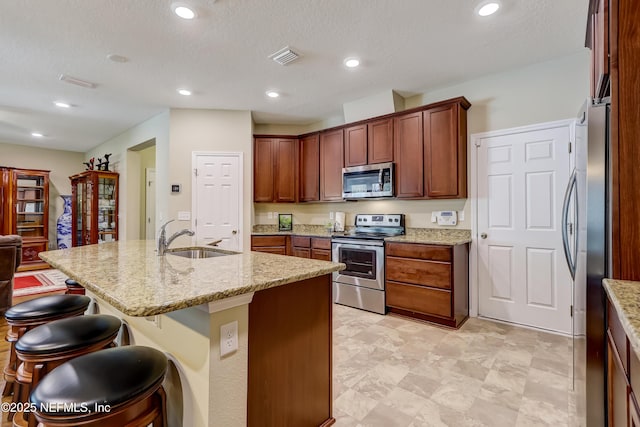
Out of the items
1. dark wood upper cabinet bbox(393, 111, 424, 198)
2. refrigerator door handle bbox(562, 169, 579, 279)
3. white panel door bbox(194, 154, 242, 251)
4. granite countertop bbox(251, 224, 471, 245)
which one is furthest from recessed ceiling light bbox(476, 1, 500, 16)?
white panel door bbox(194, 154, 242, 251)

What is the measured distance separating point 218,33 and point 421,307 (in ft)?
10.7

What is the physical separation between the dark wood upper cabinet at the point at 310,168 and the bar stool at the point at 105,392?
145 inches

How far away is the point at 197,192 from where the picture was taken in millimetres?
4469

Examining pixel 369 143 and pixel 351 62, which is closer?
pixel 351 62

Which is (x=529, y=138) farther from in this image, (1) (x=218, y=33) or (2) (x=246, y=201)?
(2) (x=246, y=201)

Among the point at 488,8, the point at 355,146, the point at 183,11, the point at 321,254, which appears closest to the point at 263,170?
the point at 355,146

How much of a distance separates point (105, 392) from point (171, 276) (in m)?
0.47

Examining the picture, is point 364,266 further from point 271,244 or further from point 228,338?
point 228,338

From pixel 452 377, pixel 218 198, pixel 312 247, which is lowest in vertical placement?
pixel 452 377

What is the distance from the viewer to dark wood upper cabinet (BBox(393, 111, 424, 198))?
3562mm

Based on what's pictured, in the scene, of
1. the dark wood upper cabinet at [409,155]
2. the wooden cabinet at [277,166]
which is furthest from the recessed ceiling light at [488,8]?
→ the wooden cabinet at [277,166]

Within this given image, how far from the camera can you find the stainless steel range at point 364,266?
11.6 feet

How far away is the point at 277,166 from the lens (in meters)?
4.86

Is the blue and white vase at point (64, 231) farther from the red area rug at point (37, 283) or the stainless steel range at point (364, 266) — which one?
the stainless steel range at point (364, 266)
